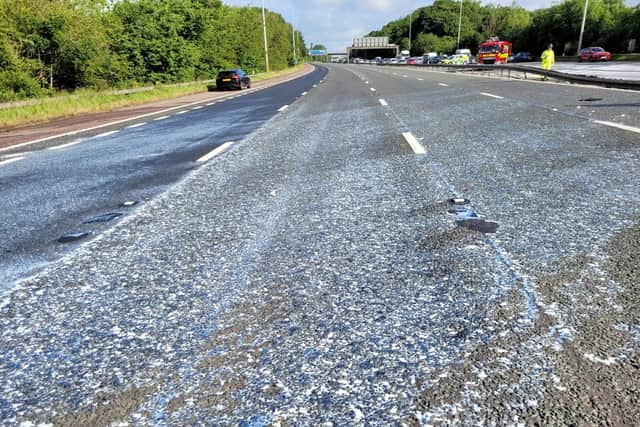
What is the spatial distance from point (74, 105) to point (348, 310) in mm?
21615

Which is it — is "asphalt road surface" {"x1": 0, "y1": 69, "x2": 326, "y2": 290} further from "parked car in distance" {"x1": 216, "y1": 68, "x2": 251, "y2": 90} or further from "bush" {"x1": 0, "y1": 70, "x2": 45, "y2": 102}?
"parked car in distance" {"x1": 216, "y1": 68, "x2": 251, "y2": 90}

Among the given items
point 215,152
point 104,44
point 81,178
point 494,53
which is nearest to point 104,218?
point 81,178

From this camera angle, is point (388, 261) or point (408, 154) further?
point (408, 154)

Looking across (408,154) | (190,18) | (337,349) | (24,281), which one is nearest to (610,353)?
(337,349)

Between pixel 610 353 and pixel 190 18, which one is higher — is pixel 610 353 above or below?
below

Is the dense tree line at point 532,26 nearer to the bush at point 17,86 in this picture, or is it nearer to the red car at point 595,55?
the red car at point 595,55

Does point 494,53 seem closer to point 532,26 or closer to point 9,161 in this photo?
point 532,26

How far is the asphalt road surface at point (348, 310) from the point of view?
5.93 ft

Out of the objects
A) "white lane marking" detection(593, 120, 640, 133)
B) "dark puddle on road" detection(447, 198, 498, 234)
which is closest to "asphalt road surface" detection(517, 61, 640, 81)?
"white lane marking" detection(593, 120, 640, 133)

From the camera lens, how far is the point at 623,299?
240cm

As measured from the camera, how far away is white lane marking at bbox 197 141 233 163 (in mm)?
7302

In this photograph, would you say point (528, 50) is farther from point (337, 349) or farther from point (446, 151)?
point (337, 349)

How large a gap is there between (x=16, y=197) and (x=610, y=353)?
6.03m

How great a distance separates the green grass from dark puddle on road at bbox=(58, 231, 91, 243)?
1495 cm
